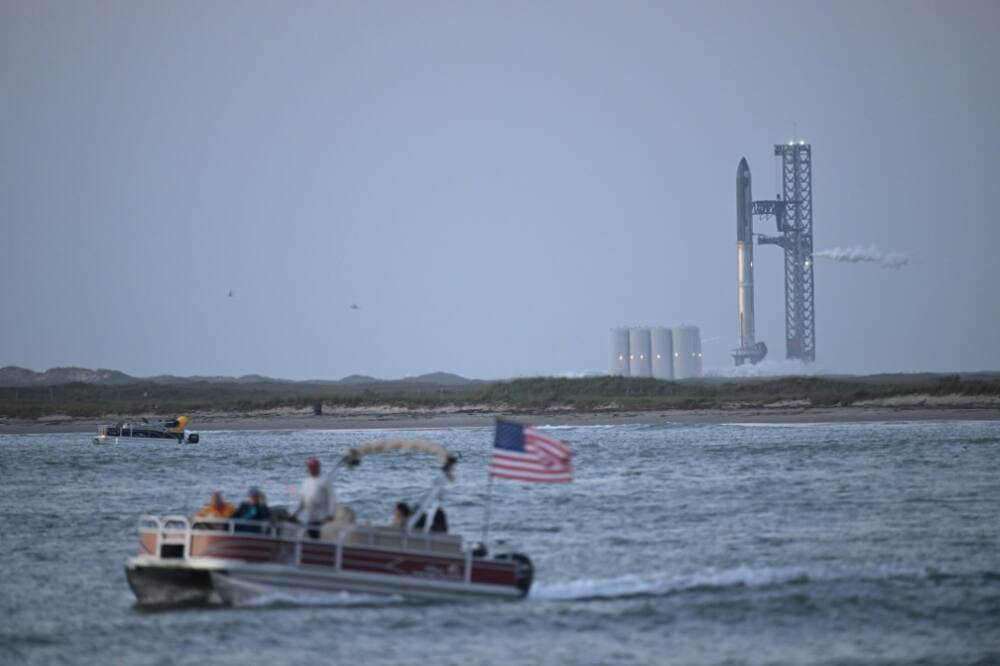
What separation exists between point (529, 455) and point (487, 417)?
84833mm

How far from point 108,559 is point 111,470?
3336cm

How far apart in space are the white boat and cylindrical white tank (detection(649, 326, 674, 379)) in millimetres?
134123

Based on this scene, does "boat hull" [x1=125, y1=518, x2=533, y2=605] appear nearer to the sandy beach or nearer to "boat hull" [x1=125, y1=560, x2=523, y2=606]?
"boat hull" [x1=125, y1=560, x2=523, y2=606]

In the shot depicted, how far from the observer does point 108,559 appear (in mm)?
37344

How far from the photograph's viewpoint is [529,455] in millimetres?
29141

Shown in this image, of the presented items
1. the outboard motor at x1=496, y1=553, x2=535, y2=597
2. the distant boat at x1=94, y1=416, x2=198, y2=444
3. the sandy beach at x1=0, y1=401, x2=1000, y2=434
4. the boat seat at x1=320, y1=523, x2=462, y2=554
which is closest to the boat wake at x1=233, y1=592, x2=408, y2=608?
the boat seat at x1=320, y1=523, x2=462, y2=554

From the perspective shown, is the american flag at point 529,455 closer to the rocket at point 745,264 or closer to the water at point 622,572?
the water at point 622,572

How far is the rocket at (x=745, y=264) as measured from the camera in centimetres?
16750

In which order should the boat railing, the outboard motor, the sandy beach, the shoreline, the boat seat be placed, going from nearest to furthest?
1. the boat railing
2. the boat seat
3. the outboard motor
4. the shoreline
5. the sandy beach

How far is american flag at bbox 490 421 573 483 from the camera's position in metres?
28.9

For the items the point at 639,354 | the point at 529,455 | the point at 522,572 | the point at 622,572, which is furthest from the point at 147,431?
the point at 639,354

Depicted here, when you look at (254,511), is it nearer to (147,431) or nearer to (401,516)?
(401,516)

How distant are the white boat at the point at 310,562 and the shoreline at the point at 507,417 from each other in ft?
229

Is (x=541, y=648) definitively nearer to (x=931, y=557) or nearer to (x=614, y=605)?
(x=614, y=605)
